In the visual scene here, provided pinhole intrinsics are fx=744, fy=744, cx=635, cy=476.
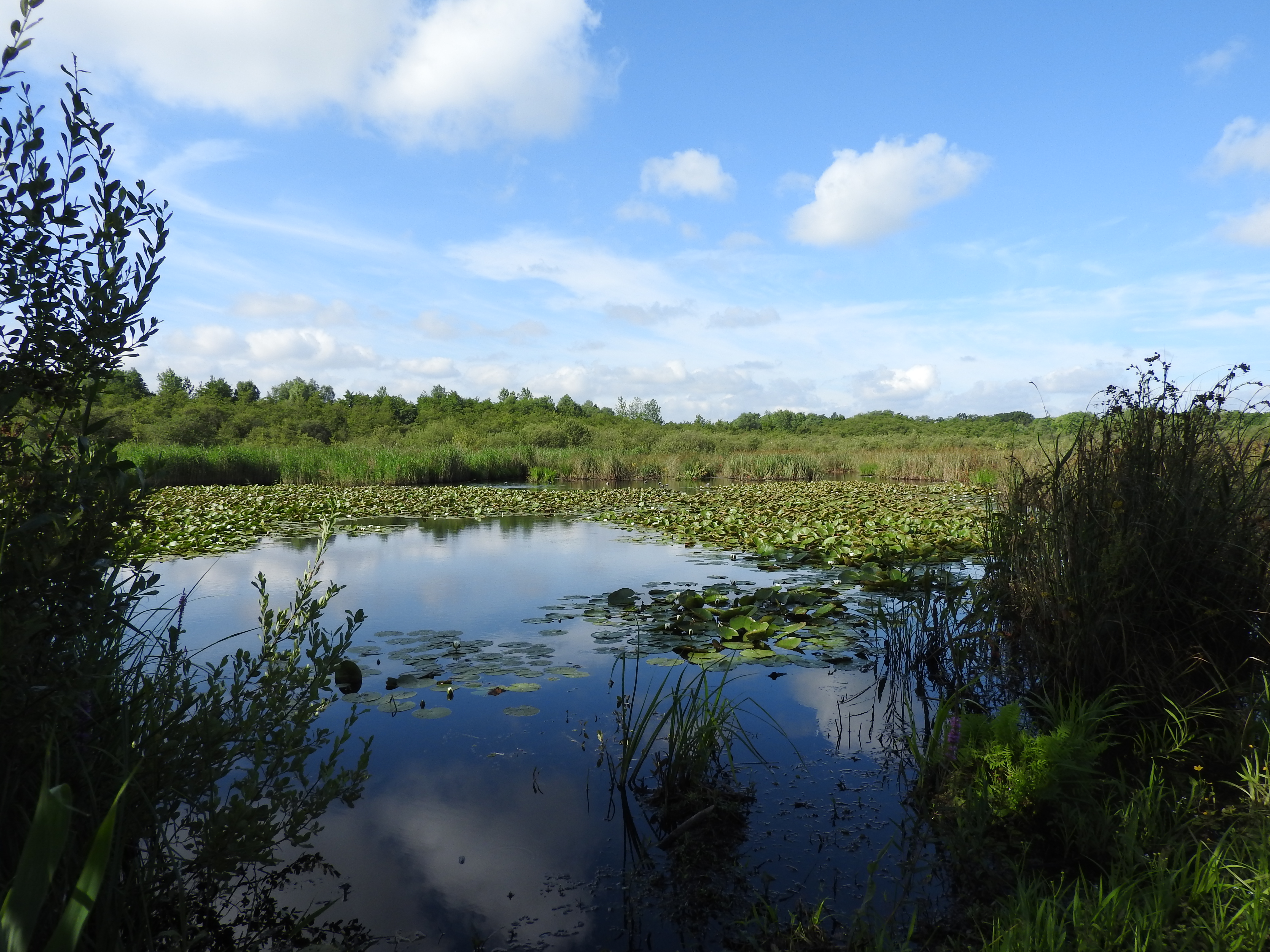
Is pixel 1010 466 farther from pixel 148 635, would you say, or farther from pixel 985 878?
pixel 148 635

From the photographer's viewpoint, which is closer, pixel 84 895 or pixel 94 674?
pixel 84 895

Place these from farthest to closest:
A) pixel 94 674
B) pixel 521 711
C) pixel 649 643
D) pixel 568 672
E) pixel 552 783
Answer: pixel 649 643
pixel 568 672
pixel 521 711
pixel 552 783
pixel 94 674

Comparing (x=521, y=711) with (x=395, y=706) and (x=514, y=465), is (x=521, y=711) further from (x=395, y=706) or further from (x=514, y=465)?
(x=514, y=465)

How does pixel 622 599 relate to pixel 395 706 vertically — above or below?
above

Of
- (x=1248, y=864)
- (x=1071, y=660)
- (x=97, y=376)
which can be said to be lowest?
(x=1248, y=864)

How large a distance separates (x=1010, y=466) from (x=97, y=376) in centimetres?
484

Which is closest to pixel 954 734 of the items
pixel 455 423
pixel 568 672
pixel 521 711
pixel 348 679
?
pixel 521 711

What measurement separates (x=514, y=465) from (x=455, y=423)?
22.0 m

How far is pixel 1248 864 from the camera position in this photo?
2314 millimetres

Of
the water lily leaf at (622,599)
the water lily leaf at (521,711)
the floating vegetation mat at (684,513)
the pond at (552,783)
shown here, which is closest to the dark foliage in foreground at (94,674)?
the pond at (552,783)

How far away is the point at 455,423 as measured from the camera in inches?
1828

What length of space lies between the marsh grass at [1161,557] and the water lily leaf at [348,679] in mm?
3783

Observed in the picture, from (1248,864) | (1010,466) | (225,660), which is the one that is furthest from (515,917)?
(1010,466)

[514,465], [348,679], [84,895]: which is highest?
[84,895]
